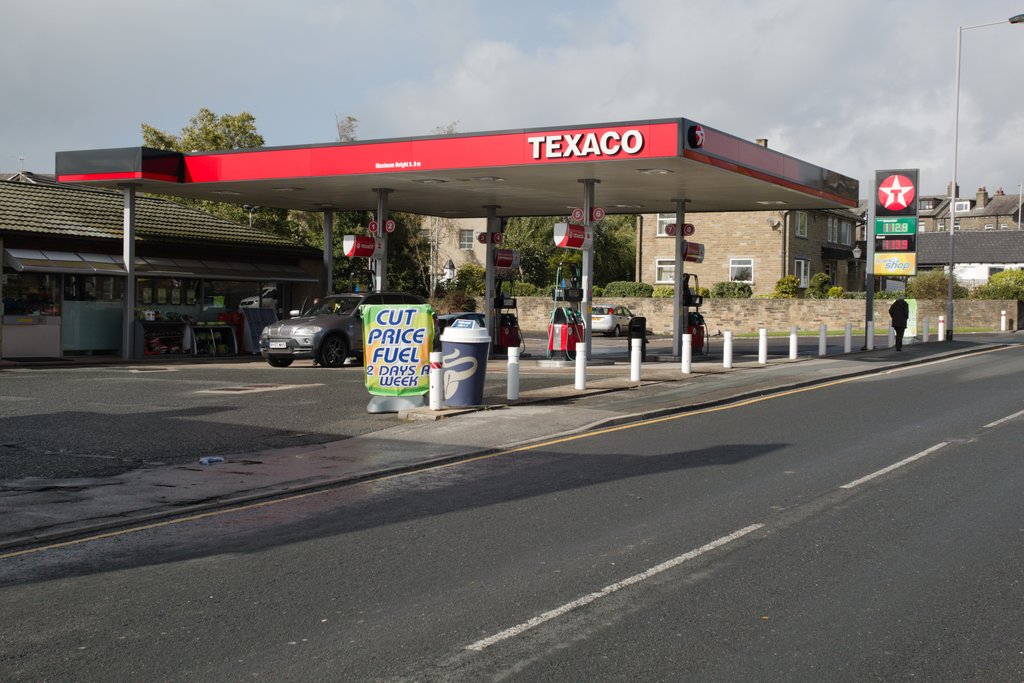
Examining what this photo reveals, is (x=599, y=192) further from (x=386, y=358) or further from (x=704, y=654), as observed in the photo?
(x=704, y=654)

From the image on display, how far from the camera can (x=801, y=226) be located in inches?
2216

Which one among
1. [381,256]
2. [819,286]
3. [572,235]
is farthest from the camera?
[819,286]

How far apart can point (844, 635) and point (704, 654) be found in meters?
0.84

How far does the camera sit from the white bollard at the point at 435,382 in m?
15.2

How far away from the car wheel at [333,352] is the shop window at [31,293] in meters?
7.56

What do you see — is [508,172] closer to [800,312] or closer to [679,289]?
[679,289]

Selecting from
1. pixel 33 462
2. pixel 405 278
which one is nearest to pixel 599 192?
pixel 33 462

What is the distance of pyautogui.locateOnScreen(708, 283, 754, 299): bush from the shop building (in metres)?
25.6

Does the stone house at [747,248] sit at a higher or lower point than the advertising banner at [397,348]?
higher

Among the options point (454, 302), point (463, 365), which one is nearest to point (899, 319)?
point (463, 365)

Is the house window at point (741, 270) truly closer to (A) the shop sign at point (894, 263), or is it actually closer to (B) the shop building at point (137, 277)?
(A) the shop sign at point (894, 263)

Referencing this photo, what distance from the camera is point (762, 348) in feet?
83.9

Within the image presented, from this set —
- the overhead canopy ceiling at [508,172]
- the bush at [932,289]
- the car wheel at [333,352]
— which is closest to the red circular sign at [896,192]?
the overhead canopy ceiling at [508,172]

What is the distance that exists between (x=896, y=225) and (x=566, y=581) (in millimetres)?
28435
